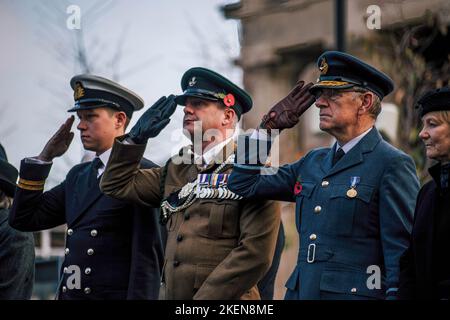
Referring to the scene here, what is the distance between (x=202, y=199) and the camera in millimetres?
5887

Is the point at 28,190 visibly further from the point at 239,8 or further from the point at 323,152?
the point at 239,8

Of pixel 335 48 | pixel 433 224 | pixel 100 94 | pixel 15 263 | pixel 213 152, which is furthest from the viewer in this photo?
pixel 335 48

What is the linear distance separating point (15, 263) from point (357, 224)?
9.42 feet

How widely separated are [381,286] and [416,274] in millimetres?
276

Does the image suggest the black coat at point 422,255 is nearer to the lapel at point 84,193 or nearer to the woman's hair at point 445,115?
the woman's hair at point 445,115

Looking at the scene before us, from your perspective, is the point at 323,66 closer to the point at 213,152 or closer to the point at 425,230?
the point at 213,152

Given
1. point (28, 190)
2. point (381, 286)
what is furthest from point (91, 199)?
point (381, 286)

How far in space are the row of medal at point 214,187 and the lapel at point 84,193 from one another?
0.86 m

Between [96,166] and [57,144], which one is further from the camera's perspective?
[57,144]

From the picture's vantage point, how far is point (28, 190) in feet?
21.9

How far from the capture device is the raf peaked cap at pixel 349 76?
5477 mm

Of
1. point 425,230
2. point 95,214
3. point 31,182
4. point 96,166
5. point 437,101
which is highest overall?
point 437,101

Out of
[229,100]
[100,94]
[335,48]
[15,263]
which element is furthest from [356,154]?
[335,48]
